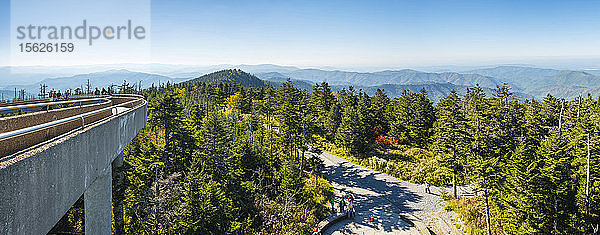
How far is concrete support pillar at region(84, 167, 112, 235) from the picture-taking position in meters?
6.95

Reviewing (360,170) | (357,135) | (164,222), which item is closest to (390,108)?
(357,135)

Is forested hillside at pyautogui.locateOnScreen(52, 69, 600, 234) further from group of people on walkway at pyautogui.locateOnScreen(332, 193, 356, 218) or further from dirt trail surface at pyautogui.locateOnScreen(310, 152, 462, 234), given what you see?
dirt trail surface at pyautogui.locateOnScreen(310, 152, 462, 234)

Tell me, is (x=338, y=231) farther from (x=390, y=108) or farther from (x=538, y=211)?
(x=390, y=108)

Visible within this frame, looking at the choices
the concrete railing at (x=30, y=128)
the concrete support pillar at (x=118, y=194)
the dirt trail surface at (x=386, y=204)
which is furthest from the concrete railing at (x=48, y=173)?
the dirt trail surface at (x=386, y=204)

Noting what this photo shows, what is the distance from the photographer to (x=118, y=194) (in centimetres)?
1575

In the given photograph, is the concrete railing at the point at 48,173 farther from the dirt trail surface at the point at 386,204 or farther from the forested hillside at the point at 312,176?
the dirt trail surface at the point at 386,204

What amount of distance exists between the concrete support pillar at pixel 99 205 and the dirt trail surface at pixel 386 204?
1239 cm

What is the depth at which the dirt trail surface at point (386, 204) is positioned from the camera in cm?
1767

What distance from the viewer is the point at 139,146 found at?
22.1 m

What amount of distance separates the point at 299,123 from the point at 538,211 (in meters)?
16.1

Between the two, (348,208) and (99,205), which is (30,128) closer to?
(99,205)

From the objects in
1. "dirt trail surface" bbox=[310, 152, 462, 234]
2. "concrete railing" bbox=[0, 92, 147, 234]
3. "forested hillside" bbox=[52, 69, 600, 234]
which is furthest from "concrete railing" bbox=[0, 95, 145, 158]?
"dirt trail surface" bbox=[310, 152, 462, 234]

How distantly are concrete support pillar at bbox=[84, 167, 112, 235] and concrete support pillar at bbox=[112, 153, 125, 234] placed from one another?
8847 millimetres

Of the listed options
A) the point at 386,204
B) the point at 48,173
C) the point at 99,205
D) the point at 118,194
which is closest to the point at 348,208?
the point at 386,204
